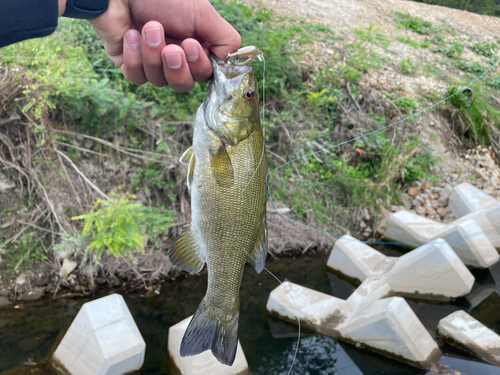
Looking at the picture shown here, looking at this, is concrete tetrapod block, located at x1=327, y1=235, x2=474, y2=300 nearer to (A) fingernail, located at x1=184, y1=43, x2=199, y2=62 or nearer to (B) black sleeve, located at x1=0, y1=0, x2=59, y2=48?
(A) fingernail, located at x1=184, y1=43, x2=199, y2=62

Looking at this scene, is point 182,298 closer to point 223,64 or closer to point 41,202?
point 41,202

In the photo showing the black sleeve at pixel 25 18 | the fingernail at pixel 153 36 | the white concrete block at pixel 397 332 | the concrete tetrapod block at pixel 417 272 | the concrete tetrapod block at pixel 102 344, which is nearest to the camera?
the black sleeve at pixel 25 18

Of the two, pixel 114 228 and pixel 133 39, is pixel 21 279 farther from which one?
pixel 133 39

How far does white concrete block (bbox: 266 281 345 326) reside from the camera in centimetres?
408

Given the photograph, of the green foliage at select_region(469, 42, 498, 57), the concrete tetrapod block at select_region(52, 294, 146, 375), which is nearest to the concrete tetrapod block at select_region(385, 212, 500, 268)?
the green foliage at select_region(469, 42, 498, 57)

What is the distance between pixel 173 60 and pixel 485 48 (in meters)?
6.59

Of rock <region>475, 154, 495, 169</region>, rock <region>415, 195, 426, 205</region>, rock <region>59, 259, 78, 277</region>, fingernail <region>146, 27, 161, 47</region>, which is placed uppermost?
fingernail <region>146, 27, 161, 47</region>

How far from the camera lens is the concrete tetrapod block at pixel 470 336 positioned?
3682mm

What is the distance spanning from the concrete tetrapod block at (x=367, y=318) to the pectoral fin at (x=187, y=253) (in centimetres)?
246

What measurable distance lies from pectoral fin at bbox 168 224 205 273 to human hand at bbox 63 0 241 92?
0.71 meters

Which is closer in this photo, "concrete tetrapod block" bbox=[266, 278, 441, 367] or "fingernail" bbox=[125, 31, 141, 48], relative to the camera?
"fingernail" bbox=[125, 31, 141, 48]

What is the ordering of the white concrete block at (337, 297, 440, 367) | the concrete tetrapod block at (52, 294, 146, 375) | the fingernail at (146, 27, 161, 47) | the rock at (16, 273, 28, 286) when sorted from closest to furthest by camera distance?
the fingernail at (146, 27, 161, 47) < the concrete tetrapod block at (52, 294, 146, 375) < the white concrete block at (337, 297, 440, 367) < the rock at (16, 273, 28, 286)

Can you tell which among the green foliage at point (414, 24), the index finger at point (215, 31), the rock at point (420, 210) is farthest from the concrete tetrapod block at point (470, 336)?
the green foliage at point (414, 24)

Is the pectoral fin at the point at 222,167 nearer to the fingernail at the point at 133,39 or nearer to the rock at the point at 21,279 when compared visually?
the fingernail at the point at 133,39
